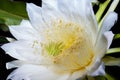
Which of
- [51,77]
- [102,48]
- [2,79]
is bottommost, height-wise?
[2,79]

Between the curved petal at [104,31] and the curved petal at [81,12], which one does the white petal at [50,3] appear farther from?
the curved petal at [104,31]

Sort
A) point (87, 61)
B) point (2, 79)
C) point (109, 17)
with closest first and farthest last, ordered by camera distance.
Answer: point (109, 17), point (87, 61), point (2, 79)

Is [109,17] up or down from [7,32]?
up

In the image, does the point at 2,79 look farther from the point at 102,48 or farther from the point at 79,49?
the point at 102,48

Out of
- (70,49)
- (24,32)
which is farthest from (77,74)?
(24,32)

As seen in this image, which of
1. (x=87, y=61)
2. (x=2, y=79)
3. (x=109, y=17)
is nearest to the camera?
(x=109, y=17)

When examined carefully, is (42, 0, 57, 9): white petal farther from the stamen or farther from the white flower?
the stamen

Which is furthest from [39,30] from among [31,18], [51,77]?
[51,77]

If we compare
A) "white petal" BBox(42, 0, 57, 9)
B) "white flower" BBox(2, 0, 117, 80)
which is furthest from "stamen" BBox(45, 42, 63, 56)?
"white petal" BBox(42, 0, 57, 9)
